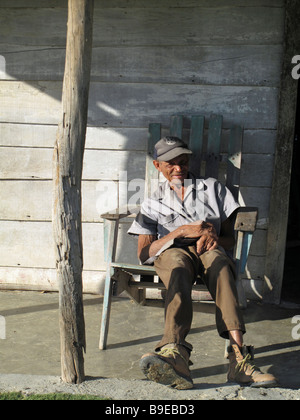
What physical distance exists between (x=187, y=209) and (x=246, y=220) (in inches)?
16.2

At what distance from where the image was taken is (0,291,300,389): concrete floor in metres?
3.44

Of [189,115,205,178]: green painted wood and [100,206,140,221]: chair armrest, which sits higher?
[189,115,205,178]: green painted wood

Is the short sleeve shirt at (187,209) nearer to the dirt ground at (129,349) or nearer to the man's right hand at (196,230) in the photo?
the man's right hand at (196,230)

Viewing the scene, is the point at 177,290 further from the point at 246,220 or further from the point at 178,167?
the point at 178,167

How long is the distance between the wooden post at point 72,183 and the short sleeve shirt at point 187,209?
0.85 meters

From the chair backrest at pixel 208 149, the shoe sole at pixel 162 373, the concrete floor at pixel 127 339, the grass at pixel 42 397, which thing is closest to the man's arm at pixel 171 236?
the concrete floor at pixel 127 339

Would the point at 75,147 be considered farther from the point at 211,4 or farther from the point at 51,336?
the point at 211,4

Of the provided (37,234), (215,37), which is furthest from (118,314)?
(215,37)

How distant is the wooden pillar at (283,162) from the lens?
14.2ft

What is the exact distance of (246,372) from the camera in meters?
3.00

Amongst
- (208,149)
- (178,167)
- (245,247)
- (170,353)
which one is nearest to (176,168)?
(178,167)

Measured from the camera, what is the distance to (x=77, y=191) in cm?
307

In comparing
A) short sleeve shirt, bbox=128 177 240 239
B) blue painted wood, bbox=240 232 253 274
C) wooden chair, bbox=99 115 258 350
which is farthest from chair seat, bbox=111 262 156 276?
blue painted wood, bbox=240 232 253 274

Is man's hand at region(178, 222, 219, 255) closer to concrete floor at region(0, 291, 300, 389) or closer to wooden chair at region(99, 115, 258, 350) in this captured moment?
wooden chair at region(99, 115, 258, 350)
